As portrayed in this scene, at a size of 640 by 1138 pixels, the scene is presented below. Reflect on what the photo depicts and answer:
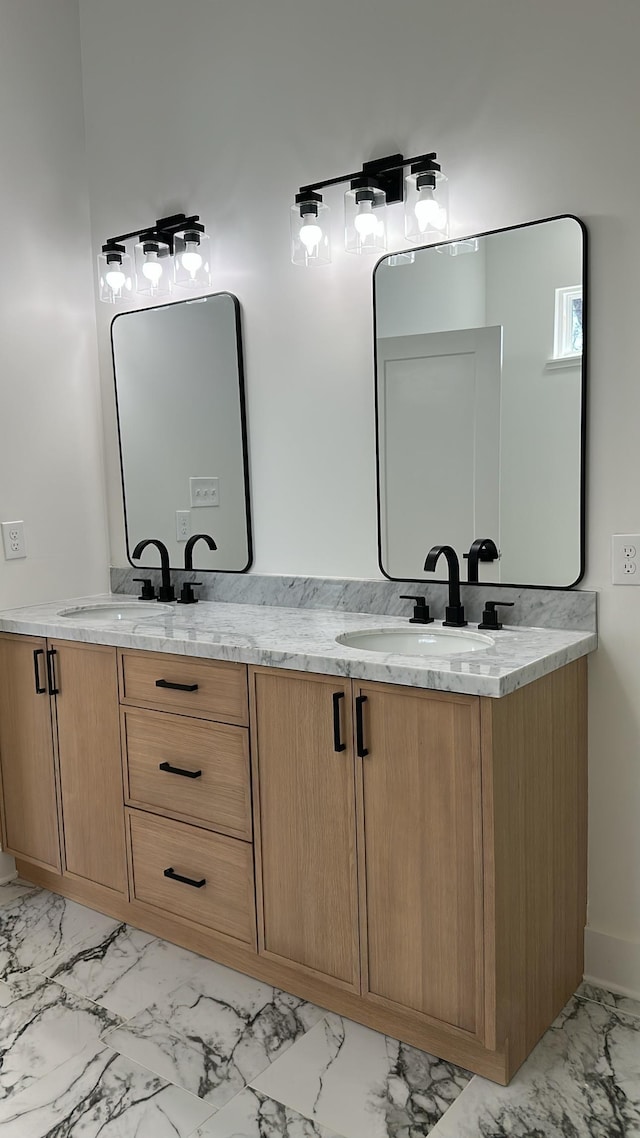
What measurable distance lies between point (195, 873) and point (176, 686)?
1.62ft

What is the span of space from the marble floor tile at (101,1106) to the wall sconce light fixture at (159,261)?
218 cm

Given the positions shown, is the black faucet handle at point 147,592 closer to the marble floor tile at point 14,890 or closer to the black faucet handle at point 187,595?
the black faucet handle at point 187,595

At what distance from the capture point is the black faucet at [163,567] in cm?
289

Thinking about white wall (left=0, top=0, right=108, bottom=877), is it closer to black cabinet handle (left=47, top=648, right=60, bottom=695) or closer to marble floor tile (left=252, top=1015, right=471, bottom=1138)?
black cabinet handle (left=47, top=648, right=60, bottom=695)

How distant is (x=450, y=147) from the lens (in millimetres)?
2217

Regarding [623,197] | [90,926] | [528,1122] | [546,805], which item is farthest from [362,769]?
[623,197]

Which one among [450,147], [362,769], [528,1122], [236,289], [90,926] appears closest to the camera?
[528,1122]

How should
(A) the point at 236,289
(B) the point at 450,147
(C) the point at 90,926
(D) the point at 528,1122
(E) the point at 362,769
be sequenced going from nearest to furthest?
(D) the point at 528,1122, (E) the point at 362,769, (B) the point at 450,147, (C) the point at 90,926, (A) the point at 236,289

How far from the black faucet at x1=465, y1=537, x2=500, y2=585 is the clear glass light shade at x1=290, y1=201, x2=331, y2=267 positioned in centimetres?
92

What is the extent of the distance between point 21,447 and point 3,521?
0.26m

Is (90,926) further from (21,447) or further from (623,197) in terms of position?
(623,197)

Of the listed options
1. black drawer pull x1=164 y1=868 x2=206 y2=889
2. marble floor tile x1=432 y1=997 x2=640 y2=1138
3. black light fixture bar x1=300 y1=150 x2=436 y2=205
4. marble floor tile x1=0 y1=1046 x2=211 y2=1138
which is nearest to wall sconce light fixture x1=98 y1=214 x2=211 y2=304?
black light fixture bar x1=300 y1=150 x2=436 y2=205

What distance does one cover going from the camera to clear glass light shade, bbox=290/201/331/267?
241cm

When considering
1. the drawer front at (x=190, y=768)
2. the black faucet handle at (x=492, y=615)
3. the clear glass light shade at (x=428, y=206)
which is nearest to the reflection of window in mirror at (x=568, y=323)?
the clear glass light shade at (x=428, y=206)
